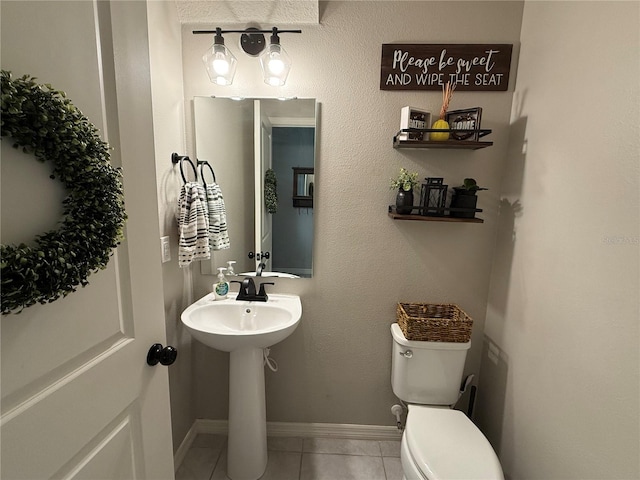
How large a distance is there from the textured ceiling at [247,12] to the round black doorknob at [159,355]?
5.00 feet

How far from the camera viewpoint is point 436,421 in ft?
4.39

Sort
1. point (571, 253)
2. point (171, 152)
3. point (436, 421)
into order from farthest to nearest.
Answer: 1. point (171, 152)
2. point (436, 421)
3. point (571, 253)

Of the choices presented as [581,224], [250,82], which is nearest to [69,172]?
[250,82]

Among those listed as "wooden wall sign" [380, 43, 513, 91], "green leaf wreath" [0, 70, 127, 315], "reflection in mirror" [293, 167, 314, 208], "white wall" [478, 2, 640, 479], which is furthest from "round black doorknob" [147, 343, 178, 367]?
"wooden wall sign" [380, 43, 513, 91]

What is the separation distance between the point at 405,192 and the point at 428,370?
0.92 m

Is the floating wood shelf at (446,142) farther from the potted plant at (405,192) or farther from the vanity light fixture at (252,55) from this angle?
the vanity light fixture at (252,55)

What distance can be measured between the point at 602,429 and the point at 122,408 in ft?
4.66

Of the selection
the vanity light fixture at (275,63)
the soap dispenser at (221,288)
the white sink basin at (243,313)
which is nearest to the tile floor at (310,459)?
the white sink basin at (243,313)

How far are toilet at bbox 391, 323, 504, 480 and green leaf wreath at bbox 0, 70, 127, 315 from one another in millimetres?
1303

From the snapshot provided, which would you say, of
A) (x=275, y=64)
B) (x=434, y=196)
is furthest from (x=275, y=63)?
(x=434, y=196)

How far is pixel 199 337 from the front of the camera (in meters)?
1.34

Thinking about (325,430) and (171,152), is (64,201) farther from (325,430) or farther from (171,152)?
(325,430)

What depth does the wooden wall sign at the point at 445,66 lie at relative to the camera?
1.45m

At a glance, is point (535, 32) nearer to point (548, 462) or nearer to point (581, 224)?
point (581, 224)
